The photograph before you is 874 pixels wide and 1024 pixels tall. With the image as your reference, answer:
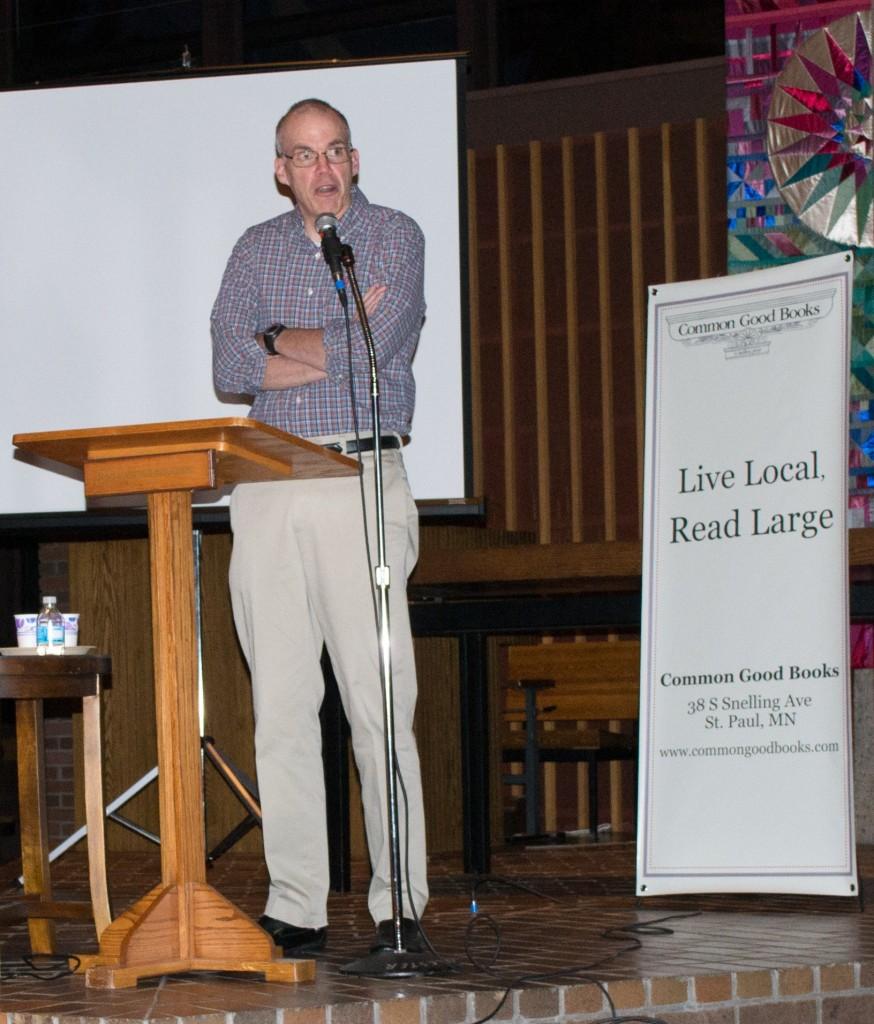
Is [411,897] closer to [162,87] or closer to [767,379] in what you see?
[767,379]

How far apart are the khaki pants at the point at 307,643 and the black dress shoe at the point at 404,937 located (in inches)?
6.9

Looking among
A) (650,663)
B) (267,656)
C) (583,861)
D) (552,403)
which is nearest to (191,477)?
(267,656)

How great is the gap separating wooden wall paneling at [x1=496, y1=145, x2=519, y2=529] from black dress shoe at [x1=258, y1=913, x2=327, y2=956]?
15.2 ft

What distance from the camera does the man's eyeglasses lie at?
3350mm

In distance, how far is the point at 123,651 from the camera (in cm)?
648


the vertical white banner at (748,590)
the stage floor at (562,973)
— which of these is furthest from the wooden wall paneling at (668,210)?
the stage floor at (562,973)

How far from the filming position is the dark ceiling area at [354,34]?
813cm

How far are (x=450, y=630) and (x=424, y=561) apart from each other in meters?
0.25

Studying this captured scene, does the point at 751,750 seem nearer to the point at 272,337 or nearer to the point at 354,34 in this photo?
the point at 272,337

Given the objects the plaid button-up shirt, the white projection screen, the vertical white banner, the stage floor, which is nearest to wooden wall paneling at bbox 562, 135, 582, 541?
the white projection screen

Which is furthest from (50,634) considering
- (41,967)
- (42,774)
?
(41,967)

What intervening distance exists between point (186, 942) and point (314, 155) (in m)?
1.59

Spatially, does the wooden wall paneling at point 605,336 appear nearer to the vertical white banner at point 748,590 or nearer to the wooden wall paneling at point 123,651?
the wooden wall paneling at point 123,651

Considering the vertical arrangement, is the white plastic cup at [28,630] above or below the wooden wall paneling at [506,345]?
below
